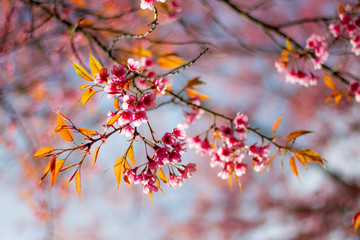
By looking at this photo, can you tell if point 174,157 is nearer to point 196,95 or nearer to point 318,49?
point 196,95

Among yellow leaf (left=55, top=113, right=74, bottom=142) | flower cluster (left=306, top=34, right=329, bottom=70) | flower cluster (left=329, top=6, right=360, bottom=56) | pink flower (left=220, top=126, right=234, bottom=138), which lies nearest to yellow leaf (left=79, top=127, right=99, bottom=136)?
yellow leaf (left=55, top=113, right=74, bottom=142)

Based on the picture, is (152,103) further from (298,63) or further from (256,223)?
(256,223)

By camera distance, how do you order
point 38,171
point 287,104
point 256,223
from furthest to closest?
1. point 287,104
2. point 256,223
3. point 38,171

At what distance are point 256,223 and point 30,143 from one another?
489 cm

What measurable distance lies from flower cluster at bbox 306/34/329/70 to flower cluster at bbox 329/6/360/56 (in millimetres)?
99

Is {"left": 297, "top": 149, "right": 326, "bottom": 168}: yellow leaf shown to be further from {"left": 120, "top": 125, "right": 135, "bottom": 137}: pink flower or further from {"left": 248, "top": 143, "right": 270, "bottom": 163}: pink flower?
{"left": 120, "top": 125, "right": 135, "bottom": 137}: pink flower

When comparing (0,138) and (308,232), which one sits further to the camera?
(308,232)

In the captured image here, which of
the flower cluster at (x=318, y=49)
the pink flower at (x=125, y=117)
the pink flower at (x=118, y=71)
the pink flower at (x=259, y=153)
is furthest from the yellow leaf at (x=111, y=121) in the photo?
the flower cluster at (x=318, y=49)

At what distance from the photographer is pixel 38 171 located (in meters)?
3.31

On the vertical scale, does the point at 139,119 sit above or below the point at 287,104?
below

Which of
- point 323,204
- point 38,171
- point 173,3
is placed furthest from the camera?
point 323,204

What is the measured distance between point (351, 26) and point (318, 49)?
0.19 m

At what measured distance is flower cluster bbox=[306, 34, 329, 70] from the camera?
1251mm

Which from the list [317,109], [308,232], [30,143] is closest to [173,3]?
[30,143]
